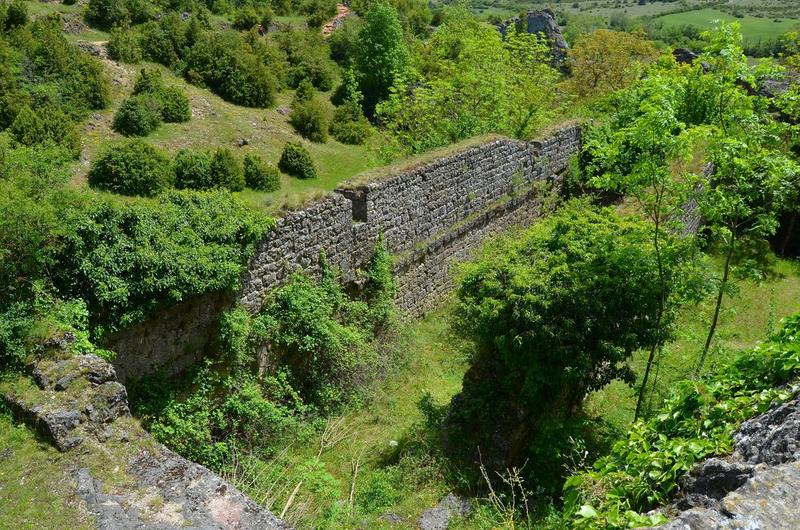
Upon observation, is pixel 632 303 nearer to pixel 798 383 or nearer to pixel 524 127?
pixel 798 383

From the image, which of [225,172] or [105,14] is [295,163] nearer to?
[225,172]

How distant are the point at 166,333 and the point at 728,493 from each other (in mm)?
6566

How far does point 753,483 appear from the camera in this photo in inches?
140

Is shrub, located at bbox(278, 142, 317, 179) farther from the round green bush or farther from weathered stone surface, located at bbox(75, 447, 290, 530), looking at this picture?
weathered stone surface, located at bbox(75, 447, 290, 530)

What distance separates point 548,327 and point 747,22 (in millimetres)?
94351

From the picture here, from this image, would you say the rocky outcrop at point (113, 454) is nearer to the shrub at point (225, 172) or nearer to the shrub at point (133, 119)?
the shrub at point (225, 172)

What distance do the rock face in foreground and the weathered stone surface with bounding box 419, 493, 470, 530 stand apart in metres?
4.25

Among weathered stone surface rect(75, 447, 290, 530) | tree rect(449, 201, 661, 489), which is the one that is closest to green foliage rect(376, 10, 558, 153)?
tree rect(449, 201, 661, 489)

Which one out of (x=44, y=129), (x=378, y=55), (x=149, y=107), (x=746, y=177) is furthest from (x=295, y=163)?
(x=746, y=177)

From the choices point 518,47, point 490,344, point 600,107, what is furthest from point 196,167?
point 490,344

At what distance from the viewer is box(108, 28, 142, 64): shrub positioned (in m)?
27.5

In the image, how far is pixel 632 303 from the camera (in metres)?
8.24

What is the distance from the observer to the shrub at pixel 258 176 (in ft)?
72.9

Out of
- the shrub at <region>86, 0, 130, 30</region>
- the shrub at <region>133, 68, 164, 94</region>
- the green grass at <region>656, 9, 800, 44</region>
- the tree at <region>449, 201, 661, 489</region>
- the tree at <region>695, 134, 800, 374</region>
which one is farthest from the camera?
the green grass at <region>656, 9, 800, 44</region>
